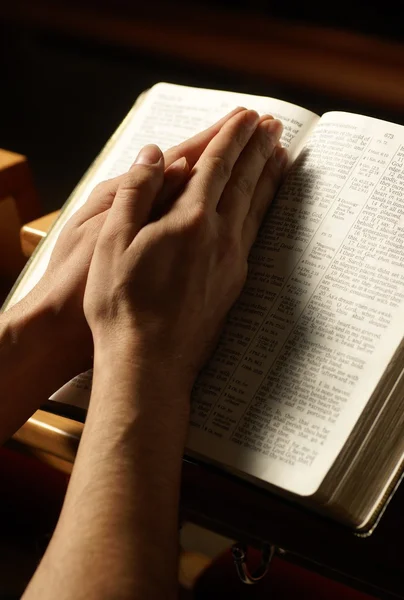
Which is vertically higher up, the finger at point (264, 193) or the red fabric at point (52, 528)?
the finger at point (264, 193)

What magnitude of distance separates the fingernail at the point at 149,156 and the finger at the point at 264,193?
0.30 ft

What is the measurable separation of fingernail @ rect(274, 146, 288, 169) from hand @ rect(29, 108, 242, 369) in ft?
0.17

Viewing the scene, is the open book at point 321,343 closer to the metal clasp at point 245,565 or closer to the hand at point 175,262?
the hand at point 175,262

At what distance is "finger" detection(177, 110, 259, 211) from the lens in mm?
636

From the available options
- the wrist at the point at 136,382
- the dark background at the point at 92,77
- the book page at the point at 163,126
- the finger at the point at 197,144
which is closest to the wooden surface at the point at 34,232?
the book page at the point at 163,126

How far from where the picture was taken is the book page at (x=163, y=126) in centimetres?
73

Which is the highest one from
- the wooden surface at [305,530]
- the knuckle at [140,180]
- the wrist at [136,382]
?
the knuckle at [140,180]

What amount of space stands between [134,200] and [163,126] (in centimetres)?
19

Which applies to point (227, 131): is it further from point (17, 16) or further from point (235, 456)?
point (17, 16)

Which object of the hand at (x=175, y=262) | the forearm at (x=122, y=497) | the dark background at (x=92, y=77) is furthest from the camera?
the dark background at (x=92, y=77)

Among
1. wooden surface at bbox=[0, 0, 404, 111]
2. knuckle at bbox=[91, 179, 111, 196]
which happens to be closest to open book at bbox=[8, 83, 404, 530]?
knuckle at bbox=[91, 179, 111, 196]

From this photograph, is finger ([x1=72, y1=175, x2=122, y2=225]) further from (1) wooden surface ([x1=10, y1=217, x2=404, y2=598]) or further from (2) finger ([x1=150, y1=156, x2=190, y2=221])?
(1) wooden surface ([x1=10, y1=217, x2=404, y2=598])

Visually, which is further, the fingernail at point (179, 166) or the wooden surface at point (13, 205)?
the wooden surface at point (13, 205)

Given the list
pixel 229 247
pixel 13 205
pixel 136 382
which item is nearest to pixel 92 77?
pixel 13 205
